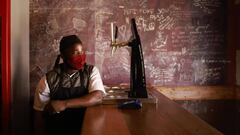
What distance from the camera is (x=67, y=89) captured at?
2.12 metres

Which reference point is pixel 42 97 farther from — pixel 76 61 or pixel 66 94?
pixel 76 61

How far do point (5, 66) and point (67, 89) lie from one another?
1.73 feet

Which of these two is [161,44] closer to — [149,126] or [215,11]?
[215,11]

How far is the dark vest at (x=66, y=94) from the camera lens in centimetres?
210

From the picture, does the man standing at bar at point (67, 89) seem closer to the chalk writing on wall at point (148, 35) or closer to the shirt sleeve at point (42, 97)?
the shirt sleeve at point (42, 97)

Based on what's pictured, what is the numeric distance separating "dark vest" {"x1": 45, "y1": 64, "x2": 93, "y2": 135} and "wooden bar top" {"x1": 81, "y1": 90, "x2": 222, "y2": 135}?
0.81 ft

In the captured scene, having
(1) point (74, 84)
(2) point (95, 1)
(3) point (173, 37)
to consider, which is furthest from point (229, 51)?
(1) point (74, 84)

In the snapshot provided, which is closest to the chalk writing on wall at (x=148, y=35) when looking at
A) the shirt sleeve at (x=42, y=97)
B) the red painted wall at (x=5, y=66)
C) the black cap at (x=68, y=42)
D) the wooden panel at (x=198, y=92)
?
the wooden panel at (x=198, y=92)

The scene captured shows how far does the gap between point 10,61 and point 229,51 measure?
6.60 ft

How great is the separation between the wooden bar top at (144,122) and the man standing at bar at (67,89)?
0.79 feet

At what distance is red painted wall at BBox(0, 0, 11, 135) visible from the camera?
227cm

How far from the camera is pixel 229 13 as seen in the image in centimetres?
310

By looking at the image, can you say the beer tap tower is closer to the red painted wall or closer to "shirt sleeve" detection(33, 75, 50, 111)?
"shirt sleeve" detection(33, 75, 50, 111)

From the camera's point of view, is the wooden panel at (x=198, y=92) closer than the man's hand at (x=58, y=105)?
No
